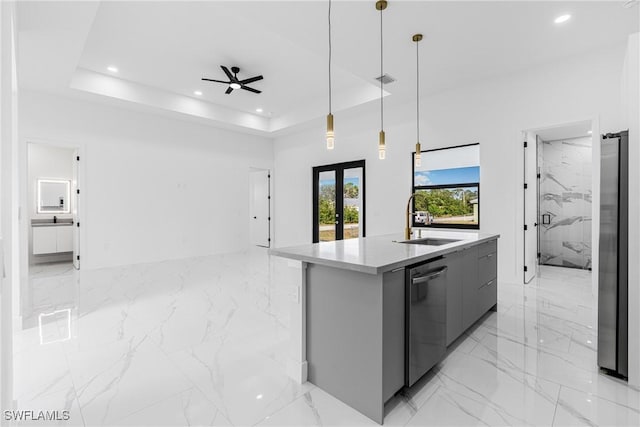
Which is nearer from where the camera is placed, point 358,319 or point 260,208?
point 358,319

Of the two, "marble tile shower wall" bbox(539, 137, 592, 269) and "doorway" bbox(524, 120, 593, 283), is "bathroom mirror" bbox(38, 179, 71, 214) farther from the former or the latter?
"marble tile shower wall" bbox(539, 137, 592, 269)

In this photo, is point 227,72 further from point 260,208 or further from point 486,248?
point 260,208

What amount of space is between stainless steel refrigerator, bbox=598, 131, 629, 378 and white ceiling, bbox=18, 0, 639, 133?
6.40 ft

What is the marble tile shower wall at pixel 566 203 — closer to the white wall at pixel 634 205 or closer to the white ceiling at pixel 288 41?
the white ceiling at pixel 288 41

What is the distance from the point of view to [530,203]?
4.68 metres

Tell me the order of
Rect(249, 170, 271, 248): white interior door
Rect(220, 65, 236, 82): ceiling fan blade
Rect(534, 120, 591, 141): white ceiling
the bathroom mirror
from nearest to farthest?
1. Rect(534, 120, 591, 141): white ceiling
2. Rect(220, 65, 236, 82): ceiling fan blade
3. the bathroom mirror
4. Rect(249, 170, 271, 248): white interior door

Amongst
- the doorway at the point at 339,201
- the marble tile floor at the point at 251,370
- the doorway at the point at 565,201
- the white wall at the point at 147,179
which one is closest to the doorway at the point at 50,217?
the white wall at the point at 147,179

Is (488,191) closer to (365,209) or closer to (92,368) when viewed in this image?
(365,209)

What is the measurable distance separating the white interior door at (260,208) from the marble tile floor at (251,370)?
513 cm

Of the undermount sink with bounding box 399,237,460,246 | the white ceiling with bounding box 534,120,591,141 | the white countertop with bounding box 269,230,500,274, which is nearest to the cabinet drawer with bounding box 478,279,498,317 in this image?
the undermount sink with bounding box 399,237,460,246

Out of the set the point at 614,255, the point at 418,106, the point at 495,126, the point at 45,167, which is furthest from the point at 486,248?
the point at 45,167

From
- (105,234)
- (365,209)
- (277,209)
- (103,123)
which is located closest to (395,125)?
(365,209)

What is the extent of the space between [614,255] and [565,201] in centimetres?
487

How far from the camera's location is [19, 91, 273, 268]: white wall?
545 cm
